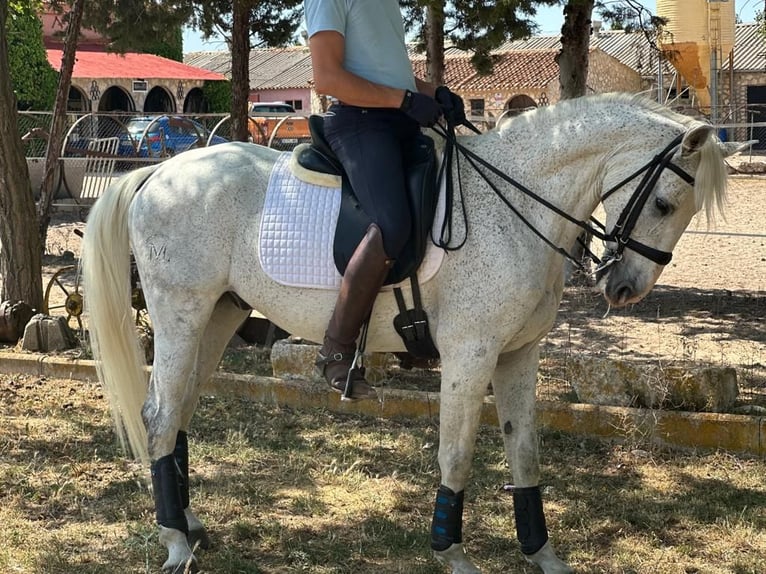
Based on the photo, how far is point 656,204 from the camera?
150 inches

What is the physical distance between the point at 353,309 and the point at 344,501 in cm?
153

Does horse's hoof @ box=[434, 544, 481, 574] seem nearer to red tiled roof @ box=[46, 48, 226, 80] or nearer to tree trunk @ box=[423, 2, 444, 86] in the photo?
tree trunk @ box=[423, 2, 444, 86]

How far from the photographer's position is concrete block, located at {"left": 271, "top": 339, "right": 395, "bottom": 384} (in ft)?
23.0

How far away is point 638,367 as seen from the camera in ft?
20.2

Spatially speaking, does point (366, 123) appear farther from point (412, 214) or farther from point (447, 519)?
point (447, 519)

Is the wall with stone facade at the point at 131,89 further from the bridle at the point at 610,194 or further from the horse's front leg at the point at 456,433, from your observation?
the horse's front leg at the point at 456,433

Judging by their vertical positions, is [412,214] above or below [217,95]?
below

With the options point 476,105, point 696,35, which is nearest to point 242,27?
point 696,35

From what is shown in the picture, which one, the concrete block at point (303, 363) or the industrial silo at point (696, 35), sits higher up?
the industrial silo at point (696, 35)

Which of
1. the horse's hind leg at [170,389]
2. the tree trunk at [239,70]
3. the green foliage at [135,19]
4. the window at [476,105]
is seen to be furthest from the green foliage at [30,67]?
the horse's hind leg at [170,389]

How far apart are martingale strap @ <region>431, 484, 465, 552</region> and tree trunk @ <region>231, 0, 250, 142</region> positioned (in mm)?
9485

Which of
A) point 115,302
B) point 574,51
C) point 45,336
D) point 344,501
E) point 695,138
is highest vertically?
point 574,51

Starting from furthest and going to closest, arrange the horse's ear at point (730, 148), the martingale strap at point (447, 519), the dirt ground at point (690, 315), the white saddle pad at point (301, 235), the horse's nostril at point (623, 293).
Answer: the dirt ground at point (690, 315) < the white saddle pad at point (301, 235) < the martingale strap at point (447, 519) < the horse's nostril at point (623, 293) < the horse's ear at point (730, 148)

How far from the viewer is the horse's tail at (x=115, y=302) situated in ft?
15.5
